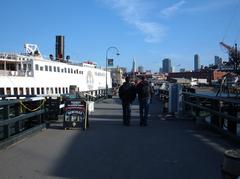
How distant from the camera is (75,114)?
14.1 meters

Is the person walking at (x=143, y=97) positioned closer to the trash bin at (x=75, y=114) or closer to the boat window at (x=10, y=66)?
the trash bin at (x=75, y=114)

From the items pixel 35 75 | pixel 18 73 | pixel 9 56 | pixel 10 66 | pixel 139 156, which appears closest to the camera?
pixel 139 156

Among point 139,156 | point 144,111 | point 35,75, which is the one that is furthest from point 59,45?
point 139,156

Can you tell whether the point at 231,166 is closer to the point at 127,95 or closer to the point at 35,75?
the point at 127,95

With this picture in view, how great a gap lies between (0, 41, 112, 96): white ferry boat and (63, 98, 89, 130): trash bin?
979 inches

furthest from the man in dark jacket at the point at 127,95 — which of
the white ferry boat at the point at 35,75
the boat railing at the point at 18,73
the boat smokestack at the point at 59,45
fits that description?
the boat smokestack at the point at 59,45

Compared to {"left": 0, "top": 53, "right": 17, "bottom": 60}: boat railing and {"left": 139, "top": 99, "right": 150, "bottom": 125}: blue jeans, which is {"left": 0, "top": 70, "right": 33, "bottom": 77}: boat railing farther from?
{"left": 139, "top": 99, "right": 150, "bottom": 125}: blue jeans

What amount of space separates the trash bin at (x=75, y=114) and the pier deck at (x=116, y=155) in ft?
1.56

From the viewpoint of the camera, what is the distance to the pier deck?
734 cm

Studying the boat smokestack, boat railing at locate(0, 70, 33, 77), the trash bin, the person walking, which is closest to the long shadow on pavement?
the trash bin

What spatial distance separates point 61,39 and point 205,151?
200 ft

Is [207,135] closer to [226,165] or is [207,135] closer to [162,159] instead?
[162,159]

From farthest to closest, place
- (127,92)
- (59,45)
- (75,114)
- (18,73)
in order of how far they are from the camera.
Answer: (59,45) < (18,73) < (127,92) < (75,114)

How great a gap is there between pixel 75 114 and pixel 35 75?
1186 inches
